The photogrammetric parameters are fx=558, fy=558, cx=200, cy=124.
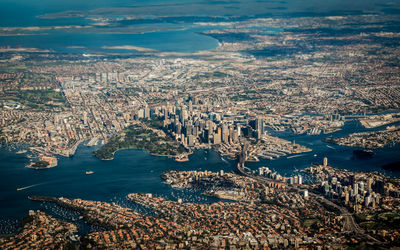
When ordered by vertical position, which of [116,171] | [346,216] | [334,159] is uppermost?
[346,216]

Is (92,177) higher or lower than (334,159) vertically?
lower

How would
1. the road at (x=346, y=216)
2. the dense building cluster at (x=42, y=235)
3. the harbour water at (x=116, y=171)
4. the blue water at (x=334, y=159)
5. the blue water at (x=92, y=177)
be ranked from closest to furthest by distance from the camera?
the dense building cluster at (x=42, y=235) < the road at (x=346, y=216) < the harbour water at (x=116, y=171) < the blue water at (x=92, y=177) < the blue water at (x=334, y=159)

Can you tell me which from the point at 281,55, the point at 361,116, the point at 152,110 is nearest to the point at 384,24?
the point at 281,55

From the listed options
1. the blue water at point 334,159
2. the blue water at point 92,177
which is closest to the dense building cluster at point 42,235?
the blue water at point 92,177

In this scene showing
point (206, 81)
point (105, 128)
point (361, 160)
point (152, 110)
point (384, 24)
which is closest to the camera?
point (361, 160)

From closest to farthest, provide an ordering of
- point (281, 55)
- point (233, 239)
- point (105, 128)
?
point (233, 239) → point (105, 128) → point (281, 55)

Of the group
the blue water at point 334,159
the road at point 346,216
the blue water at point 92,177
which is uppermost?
the road at point 346,216

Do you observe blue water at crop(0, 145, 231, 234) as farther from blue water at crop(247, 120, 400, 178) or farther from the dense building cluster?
blue water at crop(247, 120, 400, 178)

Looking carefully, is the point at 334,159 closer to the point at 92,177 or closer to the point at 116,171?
the point at 116,171

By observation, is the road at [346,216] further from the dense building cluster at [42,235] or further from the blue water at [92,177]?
the dense building cluster at [42,235]

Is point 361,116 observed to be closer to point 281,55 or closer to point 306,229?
point 306,229

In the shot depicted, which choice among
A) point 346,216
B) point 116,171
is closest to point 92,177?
point 116,171
